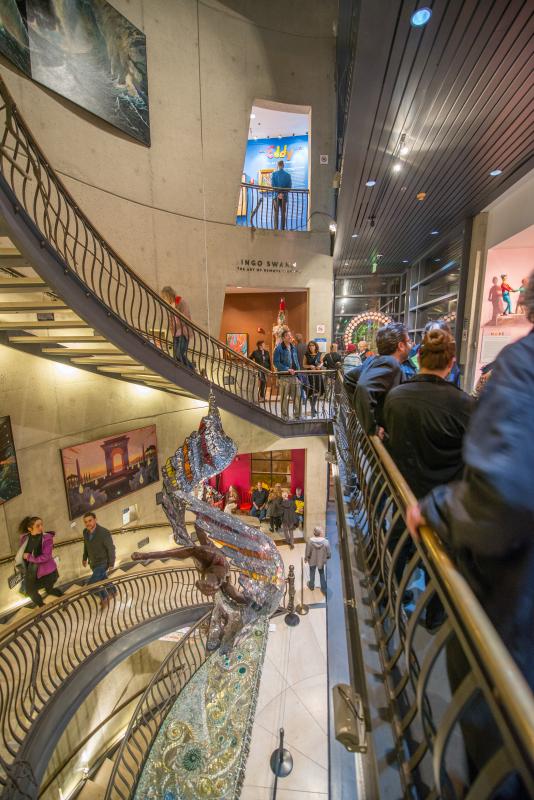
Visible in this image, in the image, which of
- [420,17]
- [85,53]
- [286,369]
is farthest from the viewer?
[286,369]

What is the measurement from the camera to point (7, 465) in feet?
16.5

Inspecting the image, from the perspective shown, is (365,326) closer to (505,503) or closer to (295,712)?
(295,712)

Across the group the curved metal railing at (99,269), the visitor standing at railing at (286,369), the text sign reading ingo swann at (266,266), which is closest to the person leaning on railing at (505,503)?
the curved metal railing at (99,269)

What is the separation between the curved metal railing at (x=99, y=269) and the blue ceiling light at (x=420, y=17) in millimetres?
3797

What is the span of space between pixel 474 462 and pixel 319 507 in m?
9.39

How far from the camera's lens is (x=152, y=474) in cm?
772

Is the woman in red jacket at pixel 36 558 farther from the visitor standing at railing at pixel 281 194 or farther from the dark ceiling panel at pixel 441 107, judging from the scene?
the visitor standing at railing at pixel 281 194

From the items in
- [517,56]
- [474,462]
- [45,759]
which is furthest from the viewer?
[45,759]

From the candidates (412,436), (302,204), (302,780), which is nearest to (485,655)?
(412,436)

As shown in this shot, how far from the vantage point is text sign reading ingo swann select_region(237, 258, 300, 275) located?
29.0 feet

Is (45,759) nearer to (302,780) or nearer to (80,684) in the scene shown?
(80,684)

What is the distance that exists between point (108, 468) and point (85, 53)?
8.15 meters

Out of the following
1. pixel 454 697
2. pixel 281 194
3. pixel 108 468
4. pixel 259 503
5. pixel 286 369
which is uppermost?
pixel 281 194

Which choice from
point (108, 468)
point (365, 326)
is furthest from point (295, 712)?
point (365, 326)
